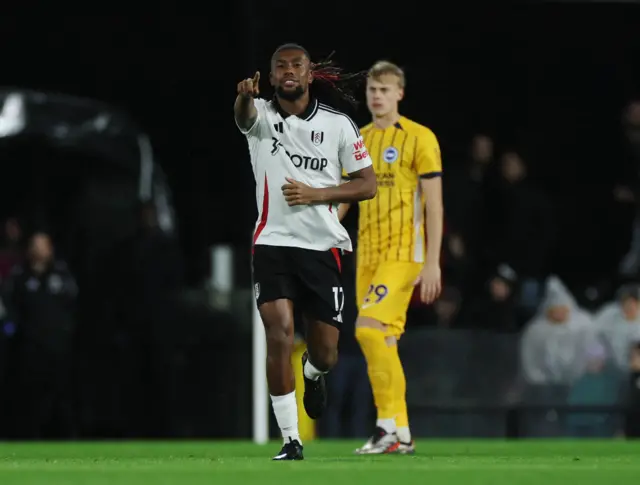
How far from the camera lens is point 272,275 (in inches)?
345

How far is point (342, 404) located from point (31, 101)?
15.9 feet

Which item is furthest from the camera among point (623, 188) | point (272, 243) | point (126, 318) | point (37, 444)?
point (623, 188)

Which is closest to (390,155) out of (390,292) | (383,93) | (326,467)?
(383,93)

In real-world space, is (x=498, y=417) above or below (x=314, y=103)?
below

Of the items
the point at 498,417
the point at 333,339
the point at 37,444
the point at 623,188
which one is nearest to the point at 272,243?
the point at 333,339

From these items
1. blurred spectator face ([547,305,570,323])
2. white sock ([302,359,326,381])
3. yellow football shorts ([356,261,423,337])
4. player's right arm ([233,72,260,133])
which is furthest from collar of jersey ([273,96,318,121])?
blurred spectator face ([547,305,570,323])

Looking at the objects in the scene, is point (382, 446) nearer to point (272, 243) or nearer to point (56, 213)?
point (272, 243)

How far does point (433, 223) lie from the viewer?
10.0 meters

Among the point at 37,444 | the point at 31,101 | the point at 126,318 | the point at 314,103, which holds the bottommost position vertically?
the point at 37,444

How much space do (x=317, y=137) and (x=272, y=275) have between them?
2.43ft

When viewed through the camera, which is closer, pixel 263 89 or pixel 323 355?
pixel 323 355

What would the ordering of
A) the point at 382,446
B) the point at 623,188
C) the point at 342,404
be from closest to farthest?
the point at 382,446 < the point at 342,404 < the point at 623,188

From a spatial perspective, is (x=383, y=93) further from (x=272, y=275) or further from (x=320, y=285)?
(x=272, y=275)

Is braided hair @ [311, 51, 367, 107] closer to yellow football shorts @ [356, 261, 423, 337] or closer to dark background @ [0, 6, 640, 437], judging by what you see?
yellow football shorts @ [356, 261, 423, 337]
